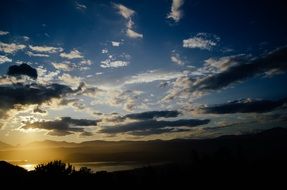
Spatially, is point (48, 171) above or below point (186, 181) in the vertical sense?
above

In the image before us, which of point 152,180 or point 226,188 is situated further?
point 152,180

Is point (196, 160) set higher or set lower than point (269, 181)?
higher

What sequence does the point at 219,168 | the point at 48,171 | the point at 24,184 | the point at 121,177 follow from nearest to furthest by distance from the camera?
1. the point at 24,184
2. the point at 48,171
3. the point at 121,177
4. the point at 219,168

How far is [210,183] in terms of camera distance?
61.1 m

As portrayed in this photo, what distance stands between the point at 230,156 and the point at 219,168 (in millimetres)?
10311

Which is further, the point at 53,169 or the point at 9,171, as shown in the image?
the point at 9,171

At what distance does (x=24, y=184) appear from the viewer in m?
34.5

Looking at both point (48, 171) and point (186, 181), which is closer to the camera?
point (48, 171)

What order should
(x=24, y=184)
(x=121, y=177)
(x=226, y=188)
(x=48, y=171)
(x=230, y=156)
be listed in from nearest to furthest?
1. (x=24, y=184)
2. (x=48, y=171)
3. (x=121, y=177)
4. (x=226, y=188)
5. (x=230, y=156)

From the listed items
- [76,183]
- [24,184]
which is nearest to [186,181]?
[76,183]

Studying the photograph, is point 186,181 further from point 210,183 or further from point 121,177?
point 121,177

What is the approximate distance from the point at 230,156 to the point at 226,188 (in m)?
16.2

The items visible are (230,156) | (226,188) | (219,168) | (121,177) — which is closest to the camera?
(121,177)

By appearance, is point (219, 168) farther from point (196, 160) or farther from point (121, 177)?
point (121, 177)
